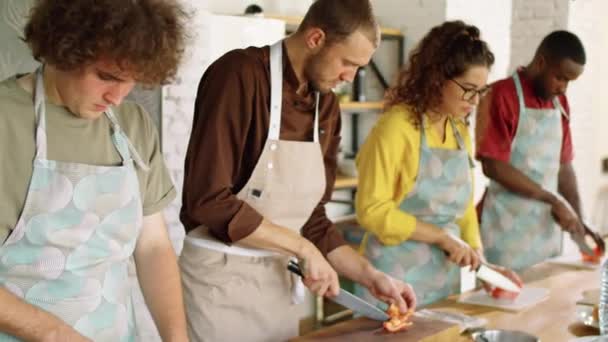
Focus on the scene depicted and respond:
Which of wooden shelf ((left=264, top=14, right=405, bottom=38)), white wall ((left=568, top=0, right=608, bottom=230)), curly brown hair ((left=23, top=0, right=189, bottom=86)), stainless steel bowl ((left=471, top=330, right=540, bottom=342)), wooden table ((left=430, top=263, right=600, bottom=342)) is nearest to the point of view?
curly brown hair ((left=23, top=0, right=189, bottom=86))

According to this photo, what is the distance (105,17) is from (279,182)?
78 cm

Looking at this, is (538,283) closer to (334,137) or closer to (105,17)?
(334,137)

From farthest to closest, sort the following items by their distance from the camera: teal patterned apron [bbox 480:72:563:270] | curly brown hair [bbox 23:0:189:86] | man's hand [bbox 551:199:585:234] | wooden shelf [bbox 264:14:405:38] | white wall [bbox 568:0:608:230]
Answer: white wall [bbox 568:0:608:230], wooden shelf [bbox 264:14:405:38], teal patterned apron [bbox 480:72:563:270], man's hand [bbox 551:199:585:234], curly brown hair [bbox 23:0:189:86]

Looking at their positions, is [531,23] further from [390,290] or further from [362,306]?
[362,306]

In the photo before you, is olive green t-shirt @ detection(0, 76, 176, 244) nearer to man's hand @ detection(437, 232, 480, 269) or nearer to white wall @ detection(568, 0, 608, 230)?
man's hand @ detection(437, 232, 480, 269)

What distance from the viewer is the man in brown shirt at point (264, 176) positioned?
1.78 meters

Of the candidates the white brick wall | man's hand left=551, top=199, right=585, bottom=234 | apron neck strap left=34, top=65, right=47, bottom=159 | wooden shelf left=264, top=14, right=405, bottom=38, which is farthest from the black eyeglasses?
the white brick wall

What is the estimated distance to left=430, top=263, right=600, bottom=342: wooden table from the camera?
1.99 metres

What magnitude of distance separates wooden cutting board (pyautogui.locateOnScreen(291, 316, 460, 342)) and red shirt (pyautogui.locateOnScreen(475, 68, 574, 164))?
1.24 meters

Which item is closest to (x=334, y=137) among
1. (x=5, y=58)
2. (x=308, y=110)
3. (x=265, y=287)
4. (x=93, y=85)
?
(x=308, y=110)

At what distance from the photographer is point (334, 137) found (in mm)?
2129

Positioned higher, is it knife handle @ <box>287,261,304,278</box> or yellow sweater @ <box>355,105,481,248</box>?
yellow sweater @ <box>355,105,481,248</box>

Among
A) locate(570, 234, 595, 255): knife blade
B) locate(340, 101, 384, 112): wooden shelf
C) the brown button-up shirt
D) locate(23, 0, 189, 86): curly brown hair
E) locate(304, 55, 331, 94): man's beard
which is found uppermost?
locate(23, 0, 189, 86): curly brown hair

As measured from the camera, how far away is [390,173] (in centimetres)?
232
